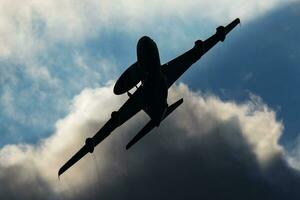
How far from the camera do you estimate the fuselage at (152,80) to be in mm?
84875

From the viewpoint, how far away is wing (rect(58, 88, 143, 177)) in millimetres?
100562

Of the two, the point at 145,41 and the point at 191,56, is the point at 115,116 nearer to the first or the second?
the point at 191,56

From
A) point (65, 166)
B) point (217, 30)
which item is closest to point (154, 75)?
point (217, 30)

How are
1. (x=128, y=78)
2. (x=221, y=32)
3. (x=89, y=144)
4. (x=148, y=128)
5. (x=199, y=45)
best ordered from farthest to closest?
(x=89, y=144) → (x=148, y=128) → (x=221, y=32) → (x=199, y=45) → (x=128, y=78)

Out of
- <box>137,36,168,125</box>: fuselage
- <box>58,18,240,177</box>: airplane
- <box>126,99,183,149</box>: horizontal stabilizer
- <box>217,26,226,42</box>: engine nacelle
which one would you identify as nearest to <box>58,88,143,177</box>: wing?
<box>58,18,240,177</box>: airplane

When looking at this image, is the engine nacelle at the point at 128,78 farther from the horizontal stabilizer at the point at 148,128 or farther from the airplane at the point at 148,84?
the horizontal stabilizer at the point at 148,128

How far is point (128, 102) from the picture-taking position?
101 meters

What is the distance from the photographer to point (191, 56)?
10162 centimetres

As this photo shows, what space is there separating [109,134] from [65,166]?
1095 cm

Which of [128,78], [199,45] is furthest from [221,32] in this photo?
[128,78]

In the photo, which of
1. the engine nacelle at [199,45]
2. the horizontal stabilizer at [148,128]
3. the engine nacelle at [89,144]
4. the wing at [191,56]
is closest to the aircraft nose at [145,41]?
the wing at [191,56]

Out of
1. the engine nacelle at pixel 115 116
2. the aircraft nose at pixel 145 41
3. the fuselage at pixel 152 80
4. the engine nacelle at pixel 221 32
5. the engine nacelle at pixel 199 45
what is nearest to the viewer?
the aircraft nose at pixel 145 41

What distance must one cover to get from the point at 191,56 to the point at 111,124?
809 inches

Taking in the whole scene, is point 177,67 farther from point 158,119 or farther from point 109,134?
point 109,134
